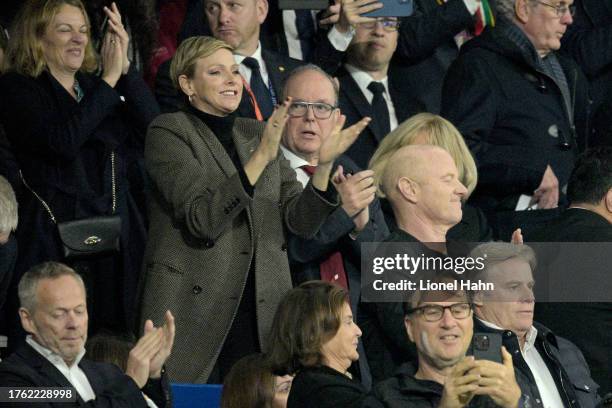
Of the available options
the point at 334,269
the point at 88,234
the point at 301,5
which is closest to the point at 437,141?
the point at 334,269

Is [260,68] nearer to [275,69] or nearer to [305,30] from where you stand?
[275,69]

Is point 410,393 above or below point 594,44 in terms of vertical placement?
below

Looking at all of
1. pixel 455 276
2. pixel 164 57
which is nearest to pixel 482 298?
pixel 455 276

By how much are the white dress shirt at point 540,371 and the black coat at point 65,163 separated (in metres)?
1.65

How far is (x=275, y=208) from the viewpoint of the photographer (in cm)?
629

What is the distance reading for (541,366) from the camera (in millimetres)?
5938

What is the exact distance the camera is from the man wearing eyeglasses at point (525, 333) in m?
5.82

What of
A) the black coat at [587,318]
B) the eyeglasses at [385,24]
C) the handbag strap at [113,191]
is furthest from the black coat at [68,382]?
the eyeglasses at [385,24]

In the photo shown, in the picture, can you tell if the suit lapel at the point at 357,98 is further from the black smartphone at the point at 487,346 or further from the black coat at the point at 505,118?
the black smartphone at the point at 487,346

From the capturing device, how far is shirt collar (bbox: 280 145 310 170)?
6.57 meters

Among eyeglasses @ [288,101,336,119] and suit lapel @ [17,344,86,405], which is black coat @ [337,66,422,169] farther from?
suit lapel @ [17,344,86,405]

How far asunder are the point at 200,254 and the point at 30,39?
3.97ft

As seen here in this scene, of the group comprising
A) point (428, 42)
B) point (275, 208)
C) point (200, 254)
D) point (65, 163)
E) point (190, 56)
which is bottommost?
point (200, 254)

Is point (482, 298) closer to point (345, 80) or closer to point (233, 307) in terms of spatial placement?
point (233, 307)
